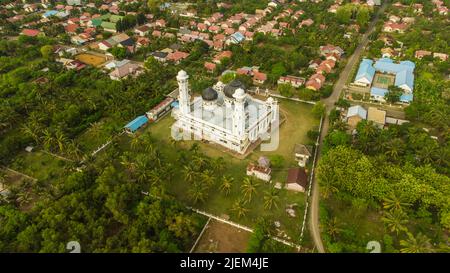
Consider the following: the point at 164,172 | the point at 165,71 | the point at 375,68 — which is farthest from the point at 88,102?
the point at 375,68

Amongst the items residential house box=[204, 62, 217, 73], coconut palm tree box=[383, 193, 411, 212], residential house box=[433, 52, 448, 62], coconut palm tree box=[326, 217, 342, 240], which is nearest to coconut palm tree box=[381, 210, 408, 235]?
coconut palm tree box=[383, 193, 411, 212]

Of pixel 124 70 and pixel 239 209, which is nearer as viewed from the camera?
pixel 239 209

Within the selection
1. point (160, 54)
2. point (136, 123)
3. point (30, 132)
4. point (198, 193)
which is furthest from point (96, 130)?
point (160, 54)

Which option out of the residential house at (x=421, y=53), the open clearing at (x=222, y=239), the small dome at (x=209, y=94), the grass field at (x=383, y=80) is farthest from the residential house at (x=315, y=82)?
the open clearing at (x=222, y=239)

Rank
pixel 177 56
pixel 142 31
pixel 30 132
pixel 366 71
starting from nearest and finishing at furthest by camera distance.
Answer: pixel 30 132
pixel 366 71
pixel 177 56
pixel 142 31

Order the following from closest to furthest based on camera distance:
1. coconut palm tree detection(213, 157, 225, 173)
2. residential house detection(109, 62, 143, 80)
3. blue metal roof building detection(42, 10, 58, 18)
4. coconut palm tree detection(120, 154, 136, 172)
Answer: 1. coconut palm tree detection(120, 154, 136, 172)
2. coconut palm tree detection(213, 157, 225, 173)
3. residential house detection(109, 62, 143, 80)
4. blue metal roof building detection(42, 10, 58, 18)

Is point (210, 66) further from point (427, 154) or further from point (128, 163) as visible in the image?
point (427, 154)

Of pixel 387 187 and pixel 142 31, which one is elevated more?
A: pixel 142 31

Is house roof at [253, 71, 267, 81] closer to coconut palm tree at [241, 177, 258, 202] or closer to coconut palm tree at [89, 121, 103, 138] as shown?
coconut palm tree at [241, 177, 258, 202]
